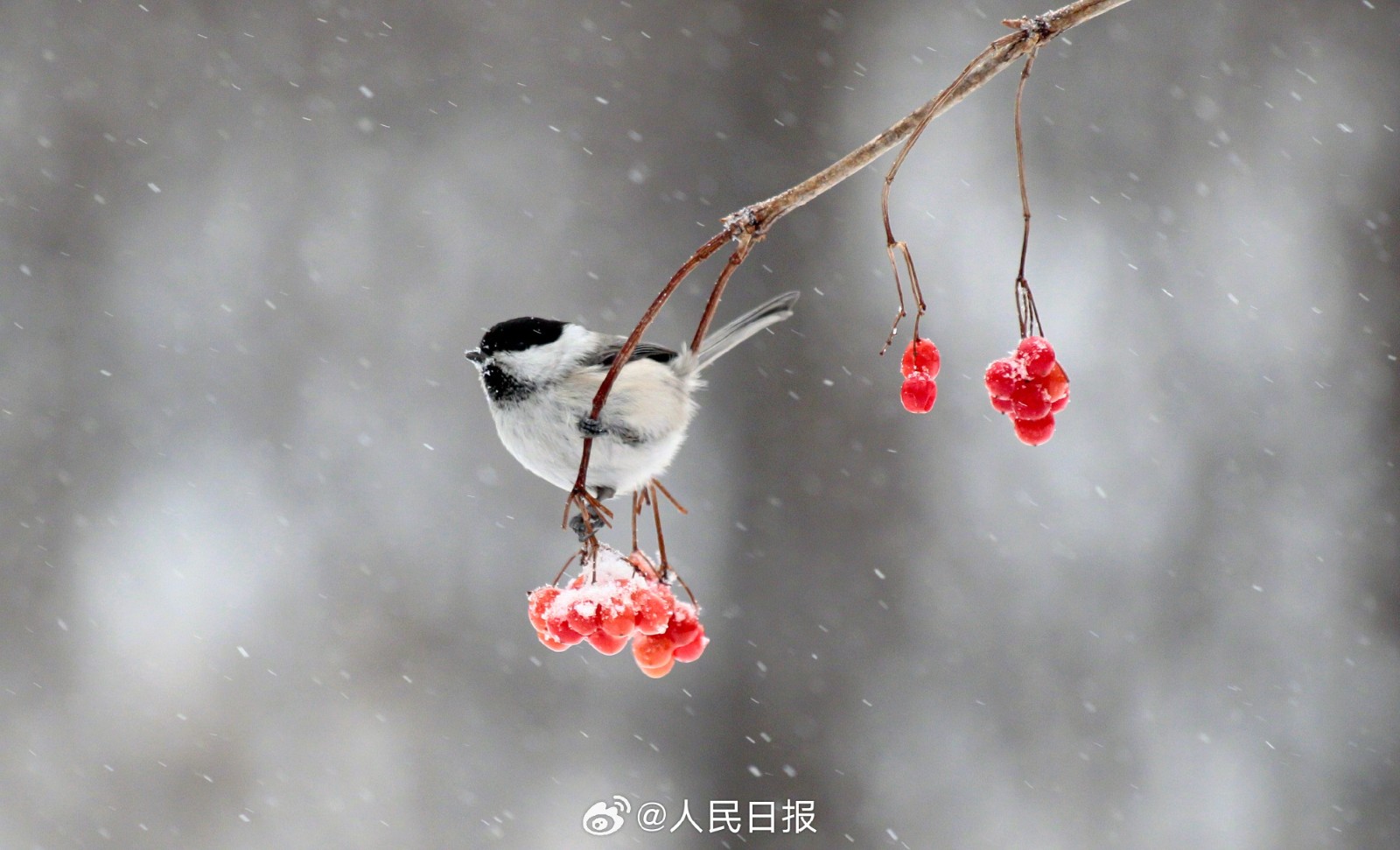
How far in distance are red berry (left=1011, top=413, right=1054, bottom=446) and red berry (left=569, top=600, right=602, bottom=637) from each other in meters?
0.56

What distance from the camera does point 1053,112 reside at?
4266 mm

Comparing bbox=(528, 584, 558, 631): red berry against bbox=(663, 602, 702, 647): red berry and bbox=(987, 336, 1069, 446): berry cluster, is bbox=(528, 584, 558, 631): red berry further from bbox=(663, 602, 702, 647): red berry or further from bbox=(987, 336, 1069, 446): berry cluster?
bbox=(987, 336, 1069, 446): berry cluster

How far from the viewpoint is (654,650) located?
1408 mm

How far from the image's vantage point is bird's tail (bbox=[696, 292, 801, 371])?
5.88 feet

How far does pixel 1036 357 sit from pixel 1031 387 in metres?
0.04

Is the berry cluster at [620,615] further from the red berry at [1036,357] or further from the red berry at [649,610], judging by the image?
A: the red berry at [1036,357]

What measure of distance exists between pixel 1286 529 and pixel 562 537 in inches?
110

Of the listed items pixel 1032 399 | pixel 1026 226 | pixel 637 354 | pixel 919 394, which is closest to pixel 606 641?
pixel 919 394

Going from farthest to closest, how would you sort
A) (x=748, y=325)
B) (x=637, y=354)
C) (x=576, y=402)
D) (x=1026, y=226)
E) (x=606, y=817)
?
1. (x=606, y=817)
2. (x=637, y=354)
3. (x=748, y=325)
4. (x=576, y=402)
5. (x=1026, y=226)

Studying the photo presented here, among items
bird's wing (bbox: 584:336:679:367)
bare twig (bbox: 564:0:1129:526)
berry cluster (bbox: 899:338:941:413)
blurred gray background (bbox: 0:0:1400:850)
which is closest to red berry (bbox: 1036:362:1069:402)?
berry cluster (bbox: 899:338:941:413)

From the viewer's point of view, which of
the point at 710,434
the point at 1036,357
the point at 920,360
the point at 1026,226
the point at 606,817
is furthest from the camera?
the point at 710,434

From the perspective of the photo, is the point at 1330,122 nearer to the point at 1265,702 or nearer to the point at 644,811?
the point at 1265,702

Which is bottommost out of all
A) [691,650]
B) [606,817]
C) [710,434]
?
[606,817]

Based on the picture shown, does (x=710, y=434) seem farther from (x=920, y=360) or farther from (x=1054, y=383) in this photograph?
(x=1054, y=383)
